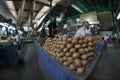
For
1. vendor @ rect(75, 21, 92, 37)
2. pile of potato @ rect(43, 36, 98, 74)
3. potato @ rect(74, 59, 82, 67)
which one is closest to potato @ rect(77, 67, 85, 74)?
pile of potato @ rect(43, 36, 98, 74)

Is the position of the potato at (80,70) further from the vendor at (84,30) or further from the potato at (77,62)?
the vendor at (84,30)

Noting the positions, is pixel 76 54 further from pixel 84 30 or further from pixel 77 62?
pixel 84 30

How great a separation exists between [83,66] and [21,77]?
10.0 feet

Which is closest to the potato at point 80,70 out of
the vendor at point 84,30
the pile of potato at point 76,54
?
the pile of potato at point 76,54

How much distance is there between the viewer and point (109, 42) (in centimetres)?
2358

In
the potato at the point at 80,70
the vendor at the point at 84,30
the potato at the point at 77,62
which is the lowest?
the potato at the point at 80,70

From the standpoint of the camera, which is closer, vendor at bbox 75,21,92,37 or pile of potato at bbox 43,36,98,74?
pile of potato at bbox 43,36,98,74

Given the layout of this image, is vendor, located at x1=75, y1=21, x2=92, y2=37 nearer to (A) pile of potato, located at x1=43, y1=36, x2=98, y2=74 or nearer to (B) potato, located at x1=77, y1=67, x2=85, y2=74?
(A) pile of potato, located at x1=43, y1=36, x2=98, y2=74

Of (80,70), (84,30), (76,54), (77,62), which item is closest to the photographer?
(80,70)

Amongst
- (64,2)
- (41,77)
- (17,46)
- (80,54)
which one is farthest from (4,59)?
(80,54)

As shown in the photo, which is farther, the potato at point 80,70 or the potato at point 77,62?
the potato at point 77,62

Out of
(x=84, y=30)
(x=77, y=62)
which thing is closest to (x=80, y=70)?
(x=77, y=62)

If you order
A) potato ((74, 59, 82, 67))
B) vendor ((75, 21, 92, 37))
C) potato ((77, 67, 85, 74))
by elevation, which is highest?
vendor ((75, 21, 92, 37))

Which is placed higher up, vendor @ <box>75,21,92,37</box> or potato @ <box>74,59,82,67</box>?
vendor @ <box>75,21,92,37</box>
